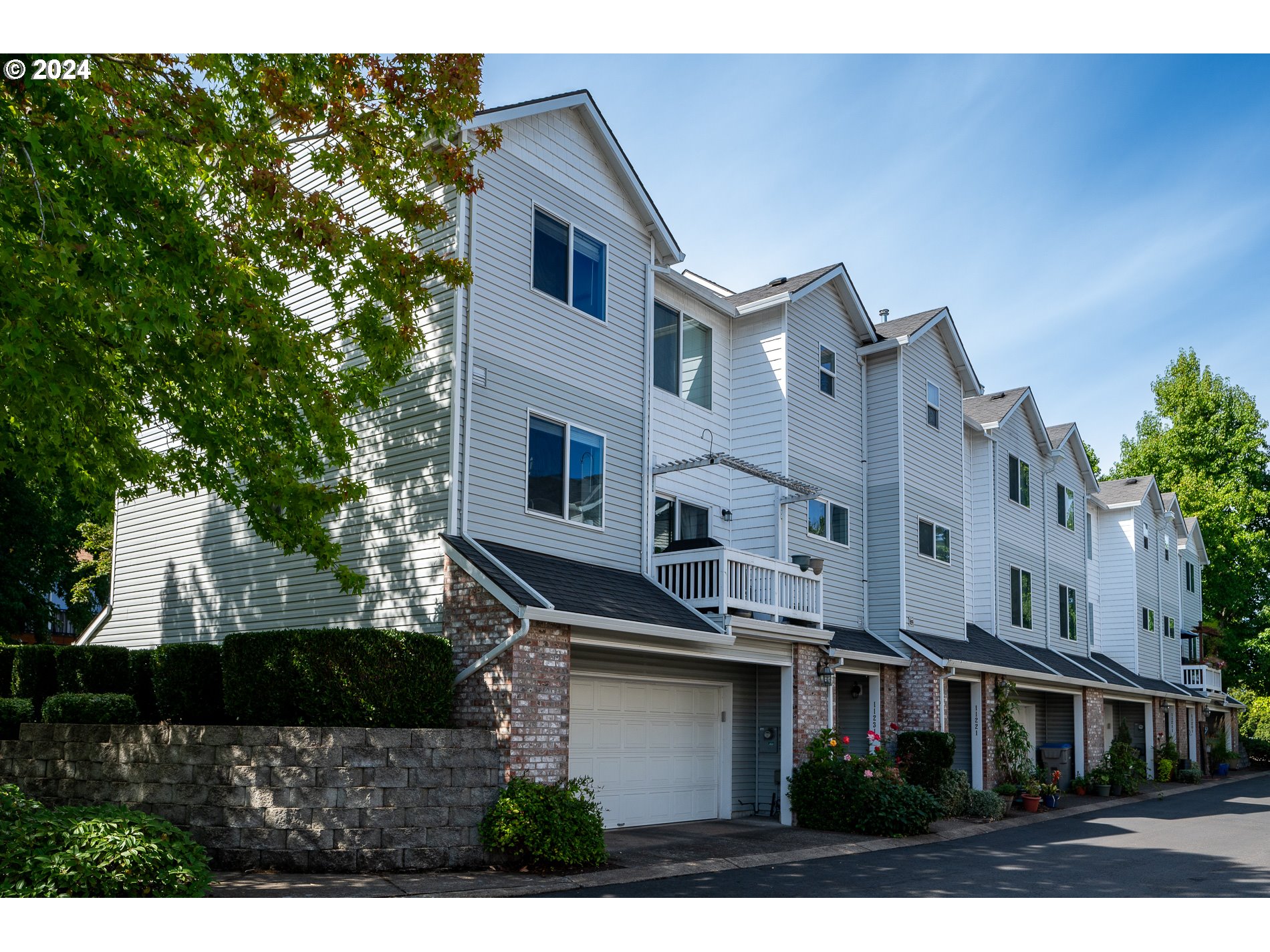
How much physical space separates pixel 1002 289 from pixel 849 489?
23.1 feet

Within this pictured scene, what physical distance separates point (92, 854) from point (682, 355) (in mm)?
13646

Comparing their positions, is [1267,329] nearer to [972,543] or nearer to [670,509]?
[670,509]

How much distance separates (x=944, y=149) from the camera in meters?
13.2

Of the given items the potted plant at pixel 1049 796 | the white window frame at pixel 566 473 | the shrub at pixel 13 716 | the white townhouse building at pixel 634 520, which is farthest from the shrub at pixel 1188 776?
the shrub at pixel 13 716

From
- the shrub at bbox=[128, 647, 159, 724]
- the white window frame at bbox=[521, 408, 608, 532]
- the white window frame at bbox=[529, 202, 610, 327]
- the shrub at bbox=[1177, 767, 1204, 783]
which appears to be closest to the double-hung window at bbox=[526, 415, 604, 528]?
the white window frame at bbox=[521, 408, 608, 532]

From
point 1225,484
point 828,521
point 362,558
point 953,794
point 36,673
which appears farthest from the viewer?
point 1225,484

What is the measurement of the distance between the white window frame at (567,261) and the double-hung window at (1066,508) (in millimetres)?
20875

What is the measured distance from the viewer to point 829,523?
22406 mm

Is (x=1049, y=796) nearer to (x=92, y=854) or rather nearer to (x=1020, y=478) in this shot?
(x=1020, y=478)

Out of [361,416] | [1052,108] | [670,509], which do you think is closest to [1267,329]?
[1052,108]

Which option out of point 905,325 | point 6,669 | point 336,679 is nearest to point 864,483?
point 905,325

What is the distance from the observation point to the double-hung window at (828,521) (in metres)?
21.7

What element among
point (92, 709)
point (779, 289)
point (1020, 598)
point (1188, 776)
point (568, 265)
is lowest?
point (1188, 776)

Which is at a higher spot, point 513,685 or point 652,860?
point 513,685
